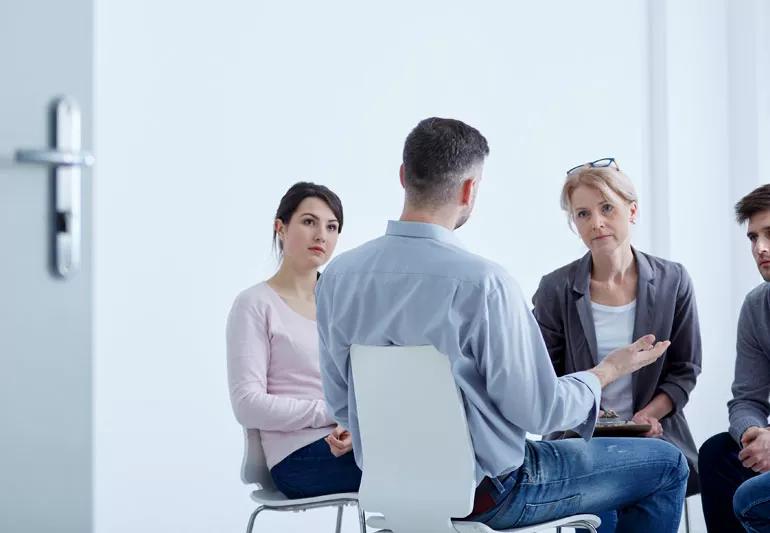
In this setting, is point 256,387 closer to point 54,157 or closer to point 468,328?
point 468,328

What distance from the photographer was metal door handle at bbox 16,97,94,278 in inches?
61.6

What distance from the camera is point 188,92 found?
3570 mm

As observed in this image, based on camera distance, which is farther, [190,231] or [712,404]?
[712,404]

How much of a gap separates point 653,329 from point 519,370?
1.04m

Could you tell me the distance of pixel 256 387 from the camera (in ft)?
8.79

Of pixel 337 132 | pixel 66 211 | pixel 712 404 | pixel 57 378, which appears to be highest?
pixel 337 132

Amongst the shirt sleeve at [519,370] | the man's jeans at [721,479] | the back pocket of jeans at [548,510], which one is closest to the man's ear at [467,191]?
the shirt sleeve at [519,370]

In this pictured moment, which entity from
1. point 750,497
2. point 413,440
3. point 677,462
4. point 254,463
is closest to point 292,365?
point 254,463

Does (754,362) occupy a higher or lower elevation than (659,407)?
higher

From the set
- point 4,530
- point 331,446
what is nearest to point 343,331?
point 331,446

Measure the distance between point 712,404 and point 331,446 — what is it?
2.71m

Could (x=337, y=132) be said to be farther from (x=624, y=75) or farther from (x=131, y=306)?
(x=624, y=75)

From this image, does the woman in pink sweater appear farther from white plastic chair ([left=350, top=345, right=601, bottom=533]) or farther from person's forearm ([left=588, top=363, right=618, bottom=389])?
person's forearm ([left=588, top=363, right=618, bottom=389])

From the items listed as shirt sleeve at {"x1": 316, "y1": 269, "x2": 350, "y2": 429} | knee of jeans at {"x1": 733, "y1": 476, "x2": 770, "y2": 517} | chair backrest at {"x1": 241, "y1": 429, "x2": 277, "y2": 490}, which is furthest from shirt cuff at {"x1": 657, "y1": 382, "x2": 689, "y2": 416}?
chair backrest at {"x1": 241, "y1": 429, "x2": 277, "y2": 490}
